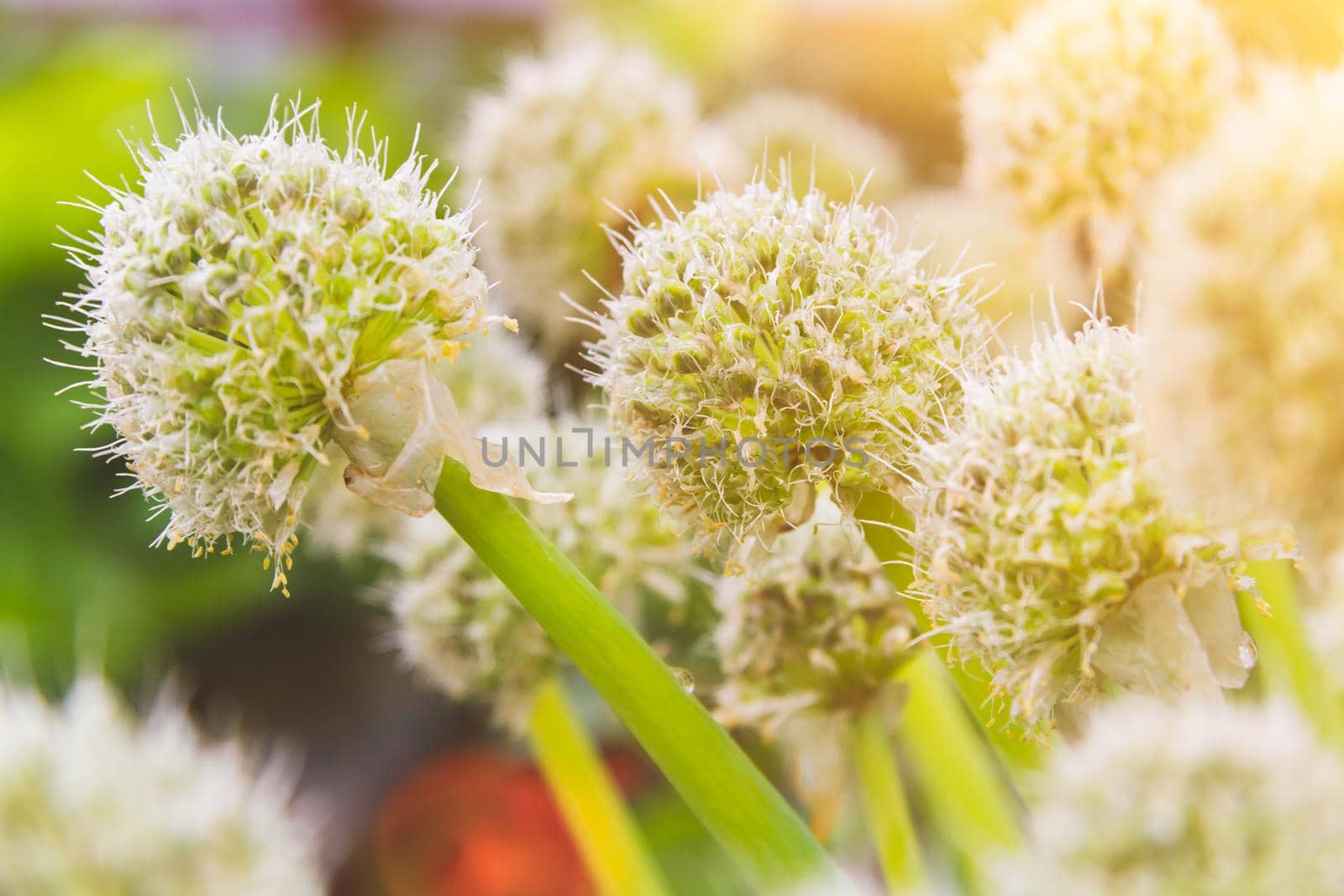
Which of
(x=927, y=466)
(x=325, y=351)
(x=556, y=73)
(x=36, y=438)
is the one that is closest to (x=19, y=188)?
(x=36, y=438)

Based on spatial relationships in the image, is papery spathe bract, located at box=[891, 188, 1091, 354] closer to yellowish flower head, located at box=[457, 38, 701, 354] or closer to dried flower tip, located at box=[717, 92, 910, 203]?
dried flower tip, located at box=[717, 92, 910, 203]

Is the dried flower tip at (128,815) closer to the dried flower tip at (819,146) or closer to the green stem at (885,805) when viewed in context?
the green stem at (885,805)

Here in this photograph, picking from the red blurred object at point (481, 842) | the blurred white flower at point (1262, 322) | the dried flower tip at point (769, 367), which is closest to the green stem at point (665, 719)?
the dried flower tip at point (769, 367)

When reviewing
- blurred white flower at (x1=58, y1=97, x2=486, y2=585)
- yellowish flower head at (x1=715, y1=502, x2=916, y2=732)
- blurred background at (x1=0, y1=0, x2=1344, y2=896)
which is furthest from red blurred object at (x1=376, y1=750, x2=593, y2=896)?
blurred white flower at (x1=58, y1=97, x2=486, y2=585)

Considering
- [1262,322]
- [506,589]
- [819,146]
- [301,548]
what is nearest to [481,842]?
[301,548]

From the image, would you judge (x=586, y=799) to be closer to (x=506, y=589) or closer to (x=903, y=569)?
(x=506, y=589)

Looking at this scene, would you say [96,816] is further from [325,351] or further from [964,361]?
[964,361]
